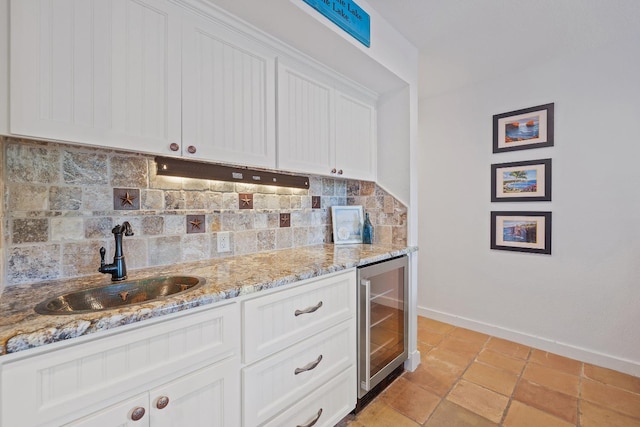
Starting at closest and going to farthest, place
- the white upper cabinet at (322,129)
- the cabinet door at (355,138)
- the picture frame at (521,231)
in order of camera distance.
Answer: the white upper cabinet at (322,129) → the cabinet door at (355,138) → the picture frame at (521,231)

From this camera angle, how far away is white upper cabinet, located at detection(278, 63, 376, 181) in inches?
67.5

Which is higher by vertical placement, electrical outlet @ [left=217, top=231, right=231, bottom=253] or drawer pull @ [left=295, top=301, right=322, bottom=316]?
electrical outlet @ [left=217, top=231, right=231, bottom=253]

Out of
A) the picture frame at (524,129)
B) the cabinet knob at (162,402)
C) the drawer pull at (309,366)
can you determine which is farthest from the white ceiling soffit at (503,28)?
the cabinet knob at (162,402)

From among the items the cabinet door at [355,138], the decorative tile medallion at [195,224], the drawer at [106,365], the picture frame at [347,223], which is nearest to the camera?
the drawer at [106,365]

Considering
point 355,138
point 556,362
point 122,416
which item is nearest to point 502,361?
point 556,362

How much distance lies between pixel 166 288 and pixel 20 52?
100 centimetres

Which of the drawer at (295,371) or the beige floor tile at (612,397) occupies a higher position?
the drawer at (295,371)

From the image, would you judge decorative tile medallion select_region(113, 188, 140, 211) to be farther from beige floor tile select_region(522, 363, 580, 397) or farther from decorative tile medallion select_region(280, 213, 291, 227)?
beige floor tile select_region(522, 363, 580, 397)

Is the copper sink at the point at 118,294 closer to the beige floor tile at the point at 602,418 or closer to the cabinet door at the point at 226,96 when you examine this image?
the cabinet door at the point at 226,96

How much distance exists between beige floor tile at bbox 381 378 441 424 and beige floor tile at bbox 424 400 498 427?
4cm

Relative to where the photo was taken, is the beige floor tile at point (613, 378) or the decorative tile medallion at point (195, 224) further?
the beige floor tile at point (613, 378)

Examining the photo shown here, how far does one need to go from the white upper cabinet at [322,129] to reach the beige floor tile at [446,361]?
5.36ft

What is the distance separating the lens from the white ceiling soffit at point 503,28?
1748 millimetres

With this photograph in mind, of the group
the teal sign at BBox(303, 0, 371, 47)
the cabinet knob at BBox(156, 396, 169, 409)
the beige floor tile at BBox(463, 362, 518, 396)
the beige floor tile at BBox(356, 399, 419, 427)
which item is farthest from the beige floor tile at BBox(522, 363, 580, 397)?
the teal sign at BBox(303, 0, 371, 47)
